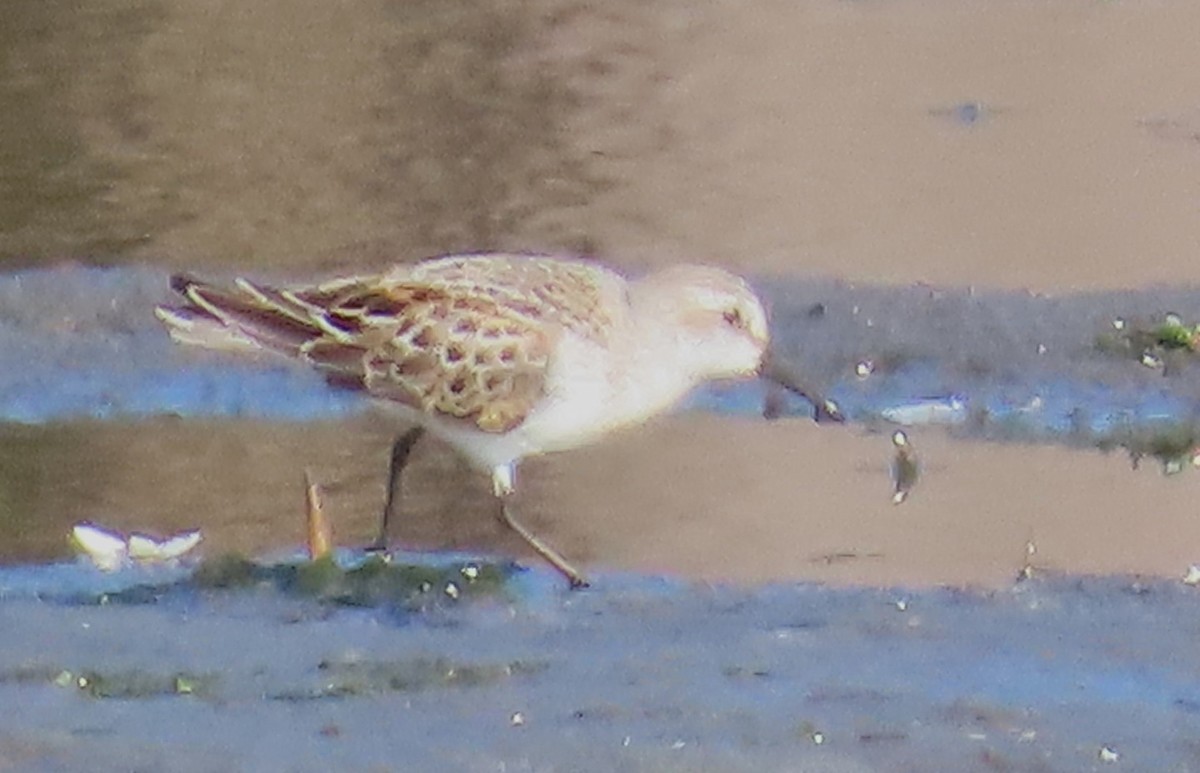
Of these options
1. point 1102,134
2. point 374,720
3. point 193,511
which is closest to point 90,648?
point 374,720

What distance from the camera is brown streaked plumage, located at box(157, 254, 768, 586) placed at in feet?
22.1

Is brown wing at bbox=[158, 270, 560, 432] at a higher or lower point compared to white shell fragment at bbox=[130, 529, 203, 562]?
higher

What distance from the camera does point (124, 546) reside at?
7.40m

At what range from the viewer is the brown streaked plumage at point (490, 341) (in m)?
6.73

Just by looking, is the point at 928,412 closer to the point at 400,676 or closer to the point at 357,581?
the point at 357,581

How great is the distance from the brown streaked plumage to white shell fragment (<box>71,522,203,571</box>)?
63cm

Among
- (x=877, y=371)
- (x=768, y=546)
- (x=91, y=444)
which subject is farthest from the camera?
(x=877, y=371)

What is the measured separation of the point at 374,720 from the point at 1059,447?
398 cm

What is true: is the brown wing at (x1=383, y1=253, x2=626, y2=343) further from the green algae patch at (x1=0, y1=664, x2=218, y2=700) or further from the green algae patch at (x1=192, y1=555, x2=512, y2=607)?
the green algae patch at (x1=0, y1=664, x2=218, y2=700)

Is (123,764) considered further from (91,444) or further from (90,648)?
(91,444)

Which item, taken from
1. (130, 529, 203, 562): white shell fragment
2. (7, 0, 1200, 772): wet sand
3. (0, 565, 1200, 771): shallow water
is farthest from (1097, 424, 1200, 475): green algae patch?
(130, 529, 203, 562): white shell fragment

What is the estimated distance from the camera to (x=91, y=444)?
28.5ft

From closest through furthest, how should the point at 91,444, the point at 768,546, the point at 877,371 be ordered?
the point at 768,546
the point at 91,444
the point at 877,371

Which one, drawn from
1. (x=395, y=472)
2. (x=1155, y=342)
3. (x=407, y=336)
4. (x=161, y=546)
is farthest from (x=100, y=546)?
(x=1155, y=342)
